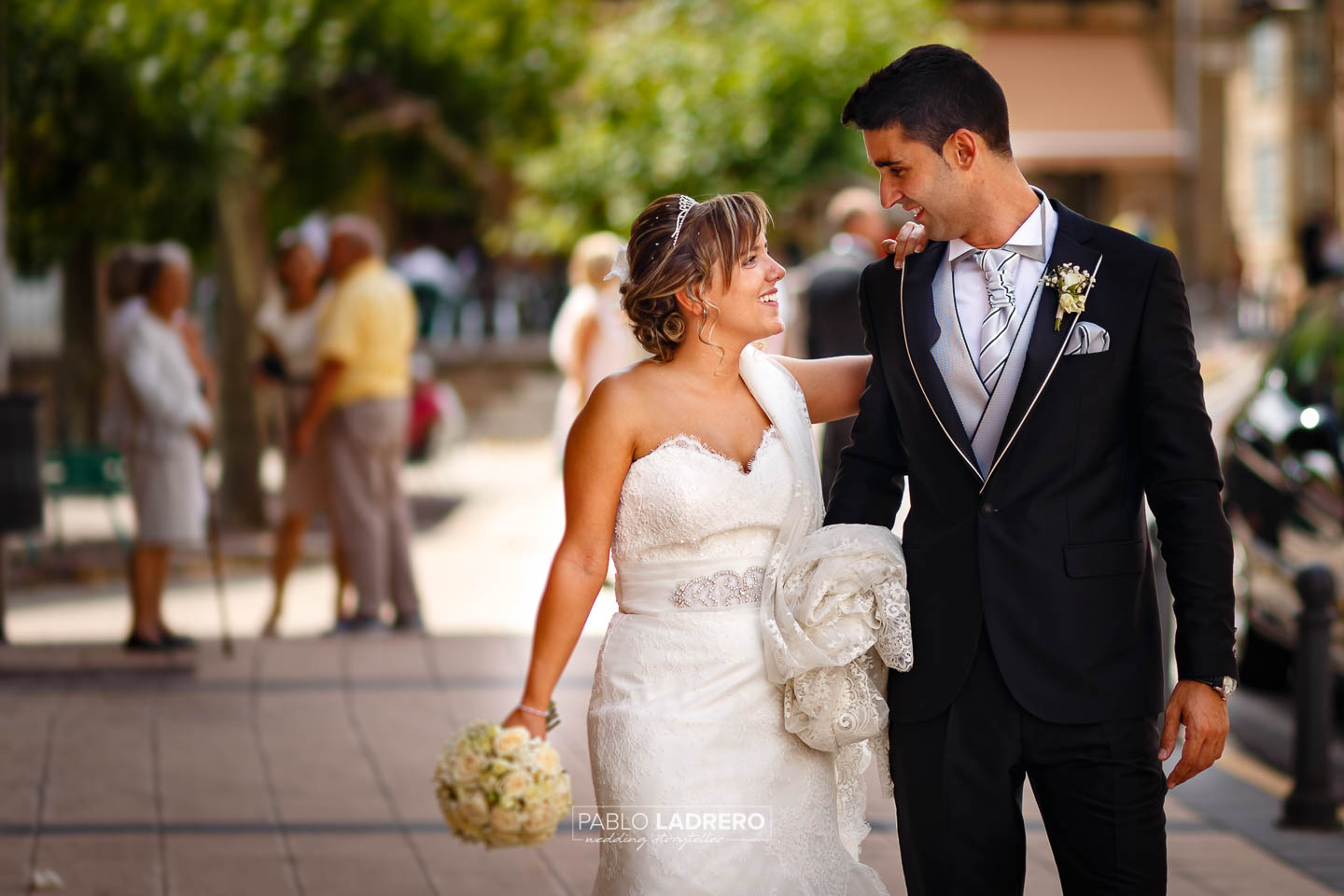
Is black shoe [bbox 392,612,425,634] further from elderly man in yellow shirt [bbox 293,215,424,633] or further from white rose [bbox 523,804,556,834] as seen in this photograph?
white rose [bbox 523,804,556,834]

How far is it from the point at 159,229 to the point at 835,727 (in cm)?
1242

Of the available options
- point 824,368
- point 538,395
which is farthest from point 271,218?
point 824,368

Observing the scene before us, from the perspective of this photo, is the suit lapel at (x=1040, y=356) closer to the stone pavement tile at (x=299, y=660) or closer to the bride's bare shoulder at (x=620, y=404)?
the bride's bare shoulder at (x=620, y=404)

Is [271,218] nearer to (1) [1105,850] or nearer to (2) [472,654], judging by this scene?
(2) [472,654]

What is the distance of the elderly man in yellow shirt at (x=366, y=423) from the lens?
31.2ft

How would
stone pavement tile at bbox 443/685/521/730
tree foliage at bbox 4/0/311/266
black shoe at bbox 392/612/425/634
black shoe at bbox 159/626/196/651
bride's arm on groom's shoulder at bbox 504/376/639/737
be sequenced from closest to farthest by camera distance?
1. bride's arm on groom's shoulder at bbox 504/376/639/737
2. stone pavement tile at bbox 443/685/521/730
3. black shoe at bbox 159/626/196/651
4. black shoe at bbox 392/612/425/634
5. tree foliage at bbox 4/0/311/266

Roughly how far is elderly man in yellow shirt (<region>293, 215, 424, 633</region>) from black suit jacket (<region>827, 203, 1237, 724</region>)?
6444 millimetres

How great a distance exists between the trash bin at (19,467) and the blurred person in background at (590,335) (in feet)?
10.6

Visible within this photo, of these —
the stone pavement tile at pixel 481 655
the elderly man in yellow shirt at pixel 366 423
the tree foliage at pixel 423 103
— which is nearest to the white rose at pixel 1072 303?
the stone pavement tile at pixel 481 655

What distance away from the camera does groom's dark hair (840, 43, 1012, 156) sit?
3.37 m

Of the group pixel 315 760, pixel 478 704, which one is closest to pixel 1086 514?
pixel 315 760

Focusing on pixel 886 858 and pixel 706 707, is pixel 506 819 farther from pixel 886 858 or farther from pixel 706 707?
pixel 886 858

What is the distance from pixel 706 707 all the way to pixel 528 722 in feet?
1.22

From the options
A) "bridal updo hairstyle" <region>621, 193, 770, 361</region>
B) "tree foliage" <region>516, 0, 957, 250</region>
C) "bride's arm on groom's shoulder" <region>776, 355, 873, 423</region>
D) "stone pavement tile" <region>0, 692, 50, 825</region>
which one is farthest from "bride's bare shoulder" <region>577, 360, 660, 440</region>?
"tree foliage" <region>516, 0, 957, 250</region>
